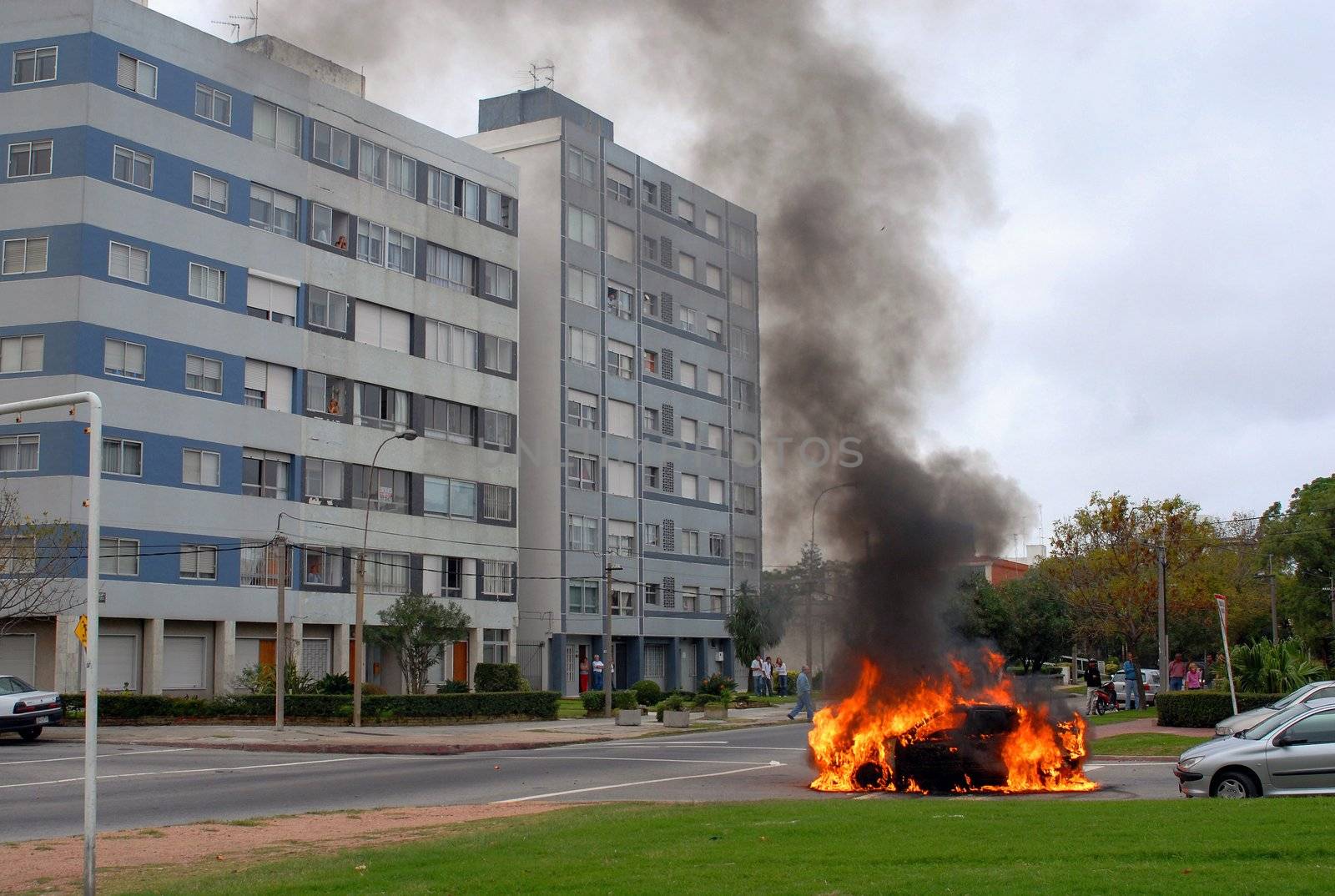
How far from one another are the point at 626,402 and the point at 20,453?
32215mm

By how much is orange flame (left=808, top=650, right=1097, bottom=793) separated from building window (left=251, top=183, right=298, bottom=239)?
35823 millimetres

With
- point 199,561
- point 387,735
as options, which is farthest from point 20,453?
point 387,735

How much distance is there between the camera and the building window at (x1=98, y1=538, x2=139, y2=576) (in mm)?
44188

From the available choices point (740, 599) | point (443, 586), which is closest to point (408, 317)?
point (443, 586)

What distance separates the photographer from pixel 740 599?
66812 mm

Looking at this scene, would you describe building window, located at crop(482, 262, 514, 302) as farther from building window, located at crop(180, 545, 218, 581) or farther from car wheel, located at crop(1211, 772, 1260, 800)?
car wheel, located at crop(1211, 772, 1260, 800)

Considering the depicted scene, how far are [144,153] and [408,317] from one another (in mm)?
13415

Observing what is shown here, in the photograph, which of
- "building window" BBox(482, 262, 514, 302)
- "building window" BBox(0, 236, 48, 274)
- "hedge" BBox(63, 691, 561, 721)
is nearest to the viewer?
"hedge" BBox(63, 691, 561, 721)

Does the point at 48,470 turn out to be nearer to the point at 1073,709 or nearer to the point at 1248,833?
the point at 1073,709

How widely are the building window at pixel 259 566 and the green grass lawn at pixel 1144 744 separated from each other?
30080 millimetres

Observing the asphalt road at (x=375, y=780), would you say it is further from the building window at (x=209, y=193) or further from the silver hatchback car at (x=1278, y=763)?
the building window at (x=209, y=193)

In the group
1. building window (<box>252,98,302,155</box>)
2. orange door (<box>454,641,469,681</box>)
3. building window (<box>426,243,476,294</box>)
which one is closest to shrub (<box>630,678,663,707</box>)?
orange door (<box>454,641,469,681</box>)

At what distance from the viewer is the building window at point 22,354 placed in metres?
43.9

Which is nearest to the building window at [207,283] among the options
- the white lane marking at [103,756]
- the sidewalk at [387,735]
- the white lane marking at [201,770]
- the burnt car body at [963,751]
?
the sidewalk at [387,735]
